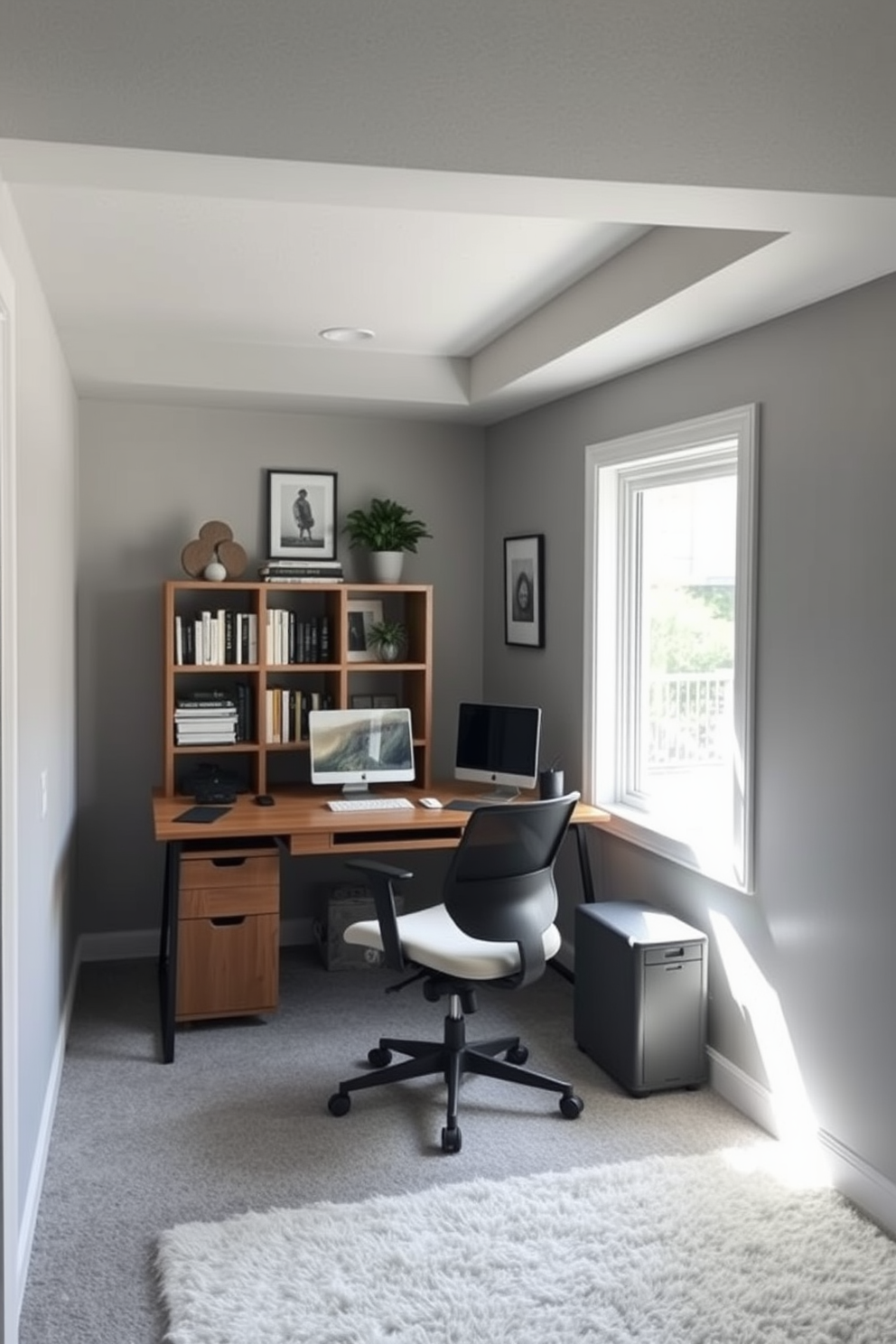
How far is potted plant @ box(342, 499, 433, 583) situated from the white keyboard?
995 millimetres

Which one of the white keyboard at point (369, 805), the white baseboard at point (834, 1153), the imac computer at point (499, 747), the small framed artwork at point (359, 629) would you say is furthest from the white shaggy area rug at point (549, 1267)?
the small framed artwork at point (359, 629)

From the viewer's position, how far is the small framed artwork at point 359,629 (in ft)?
16.0

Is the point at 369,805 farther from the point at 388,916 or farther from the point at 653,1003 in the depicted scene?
the point at 653,1003

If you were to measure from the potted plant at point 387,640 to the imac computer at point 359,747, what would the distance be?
0.34 m

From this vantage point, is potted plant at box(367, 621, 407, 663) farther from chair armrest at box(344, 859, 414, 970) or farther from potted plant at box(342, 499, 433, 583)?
chair armrest at box(344, 859, 414, 970)

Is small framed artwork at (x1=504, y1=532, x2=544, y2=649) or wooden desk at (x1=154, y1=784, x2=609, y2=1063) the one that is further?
small framed artwork at (x1=504, y1=532, x2=544, y2=649)

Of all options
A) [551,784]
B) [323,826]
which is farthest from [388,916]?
[551,784]

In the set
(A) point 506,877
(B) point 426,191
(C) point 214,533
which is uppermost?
(B) point 426,191

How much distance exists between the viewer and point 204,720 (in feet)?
14.8

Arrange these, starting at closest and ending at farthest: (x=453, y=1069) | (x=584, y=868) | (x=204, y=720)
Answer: (x=453, y=1069) < (x=584, y=868) < (x=204, y=720)

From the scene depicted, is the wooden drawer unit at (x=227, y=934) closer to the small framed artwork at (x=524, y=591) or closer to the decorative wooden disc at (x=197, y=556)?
the decorative wooden disc at (x=197, y=556)

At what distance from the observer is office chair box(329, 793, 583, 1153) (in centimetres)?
321

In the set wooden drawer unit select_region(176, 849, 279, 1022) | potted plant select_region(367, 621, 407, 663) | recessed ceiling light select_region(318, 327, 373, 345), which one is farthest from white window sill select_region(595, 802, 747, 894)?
recessed ceiling light select_region(318, 327, 373, 345)

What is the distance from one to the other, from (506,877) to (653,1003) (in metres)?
0.63
